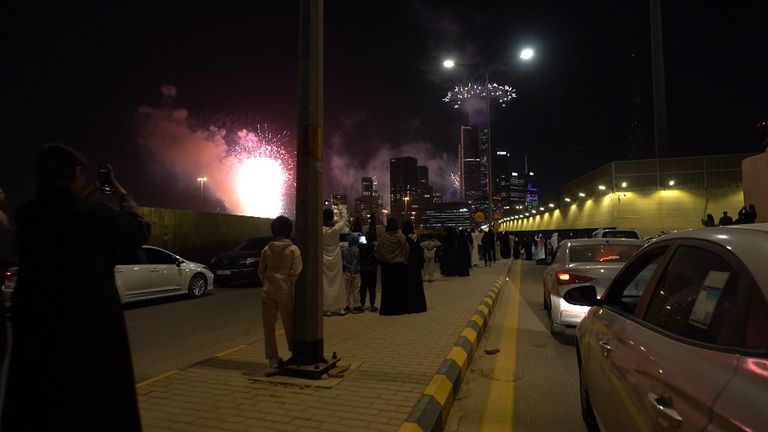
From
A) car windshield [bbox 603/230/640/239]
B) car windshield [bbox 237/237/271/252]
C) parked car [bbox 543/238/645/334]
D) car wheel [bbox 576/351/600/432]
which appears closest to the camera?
car wheel [bbox 576/351/600/432]

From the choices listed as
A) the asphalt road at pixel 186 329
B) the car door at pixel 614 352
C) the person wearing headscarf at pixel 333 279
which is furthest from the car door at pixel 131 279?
the car door at pixel 614 352

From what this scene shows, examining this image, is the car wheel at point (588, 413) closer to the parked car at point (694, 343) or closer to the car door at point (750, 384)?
the parked car at point (694, 343)

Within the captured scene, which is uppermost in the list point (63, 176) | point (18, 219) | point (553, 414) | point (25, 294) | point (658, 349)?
point (63, 176)

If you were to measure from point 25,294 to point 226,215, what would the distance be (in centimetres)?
2021

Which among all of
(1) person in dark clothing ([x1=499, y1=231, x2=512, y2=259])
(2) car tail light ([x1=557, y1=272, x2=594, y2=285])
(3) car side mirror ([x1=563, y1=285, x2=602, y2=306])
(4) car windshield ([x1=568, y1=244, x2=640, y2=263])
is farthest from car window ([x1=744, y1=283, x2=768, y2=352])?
Result: (1) person in dark clothing ([x1=499, y1=231, x2=512, y2=259])

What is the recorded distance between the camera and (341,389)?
4.52 metres

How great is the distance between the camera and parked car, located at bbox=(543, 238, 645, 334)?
280 inches

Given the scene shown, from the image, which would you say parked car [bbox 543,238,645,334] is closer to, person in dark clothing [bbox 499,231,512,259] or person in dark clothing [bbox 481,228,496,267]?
person in dark clothing [bbox 481,228,496,267]

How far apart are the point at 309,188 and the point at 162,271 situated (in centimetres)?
892

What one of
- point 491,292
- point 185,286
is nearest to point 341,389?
point 491,292

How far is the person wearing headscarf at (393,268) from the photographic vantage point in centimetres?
862

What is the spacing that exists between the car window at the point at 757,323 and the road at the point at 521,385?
2703mm

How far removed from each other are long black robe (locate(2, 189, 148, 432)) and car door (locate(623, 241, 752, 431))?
2133mm

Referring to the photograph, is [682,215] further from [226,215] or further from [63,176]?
[63,176]
